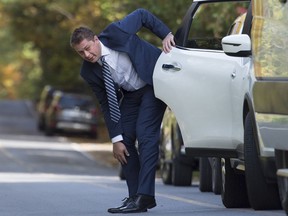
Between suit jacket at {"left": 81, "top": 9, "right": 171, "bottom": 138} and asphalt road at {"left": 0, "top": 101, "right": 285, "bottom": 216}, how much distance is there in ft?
3.49

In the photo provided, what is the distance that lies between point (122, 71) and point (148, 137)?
627mm

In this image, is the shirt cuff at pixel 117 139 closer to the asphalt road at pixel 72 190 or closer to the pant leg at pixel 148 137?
the pant leg at pixel 148 137

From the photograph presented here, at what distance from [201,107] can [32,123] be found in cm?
4513

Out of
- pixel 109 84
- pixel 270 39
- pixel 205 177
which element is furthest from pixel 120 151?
pixel 205 177

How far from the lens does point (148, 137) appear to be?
34.0 ft

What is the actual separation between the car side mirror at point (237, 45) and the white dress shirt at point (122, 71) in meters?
0.96

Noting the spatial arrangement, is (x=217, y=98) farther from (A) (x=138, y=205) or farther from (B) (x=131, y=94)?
(A) (x=138, y=205)

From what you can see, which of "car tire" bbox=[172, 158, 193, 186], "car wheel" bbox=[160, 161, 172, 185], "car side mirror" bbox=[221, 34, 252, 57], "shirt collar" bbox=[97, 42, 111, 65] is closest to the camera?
"car side mirror" bbox=[221, 34, 252, 57]

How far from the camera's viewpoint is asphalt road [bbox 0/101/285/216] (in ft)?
36.1

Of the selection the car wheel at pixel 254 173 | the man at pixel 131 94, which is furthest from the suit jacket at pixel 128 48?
Answer: the car wheel at pixel 254 173

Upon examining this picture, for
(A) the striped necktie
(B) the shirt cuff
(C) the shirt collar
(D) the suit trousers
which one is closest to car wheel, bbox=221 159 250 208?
(D) the suit trousers

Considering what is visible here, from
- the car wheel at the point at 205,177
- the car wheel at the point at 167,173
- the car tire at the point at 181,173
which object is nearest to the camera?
the car wheel at the point at 205,177

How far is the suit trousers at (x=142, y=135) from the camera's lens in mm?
10312

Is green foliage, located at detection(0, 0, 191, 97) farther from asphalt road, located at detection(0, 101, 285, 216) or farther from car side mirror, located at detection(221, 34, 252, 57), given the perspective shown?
car side mirror, located at detection(221, 34, 252, 57)
